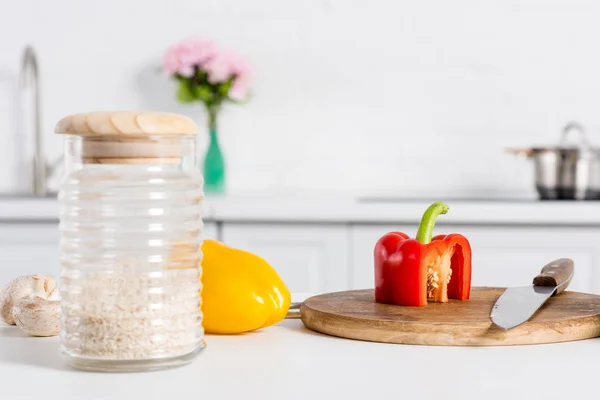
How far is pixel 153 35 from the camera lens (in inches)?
130

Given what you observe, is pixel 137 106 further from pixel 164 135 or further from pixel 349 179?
pixel 164 135

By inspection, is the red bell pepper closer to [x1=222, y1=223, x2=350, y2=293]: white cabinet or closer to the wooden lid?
the wooden lid

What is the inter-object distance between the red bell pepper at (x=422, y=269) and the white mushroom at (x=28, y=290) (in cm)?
38

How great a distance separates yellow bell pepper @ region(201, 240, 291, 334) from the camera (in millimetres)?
985

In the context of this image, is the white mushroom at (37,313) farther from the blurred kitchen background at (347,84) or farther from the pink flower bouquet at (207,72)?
the blurred kitchen background at (347,84)

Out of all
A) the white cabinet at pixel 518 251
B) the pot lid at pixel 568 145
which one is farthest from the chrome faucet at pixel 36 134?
the pot lid at pixel 568 145

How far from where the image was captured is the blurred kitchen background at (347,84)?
3.18 m

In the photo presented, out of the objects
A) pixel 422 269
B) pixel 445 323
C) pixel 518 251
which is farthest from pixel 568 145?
pixel 445 323

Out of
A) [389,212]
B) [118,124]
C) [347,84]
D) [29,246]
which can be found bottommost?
[29,246]

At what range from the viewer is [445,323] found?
913 millimetres

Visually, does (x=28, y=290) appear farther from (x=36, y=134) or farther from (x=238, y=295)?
(x=36, y=134)

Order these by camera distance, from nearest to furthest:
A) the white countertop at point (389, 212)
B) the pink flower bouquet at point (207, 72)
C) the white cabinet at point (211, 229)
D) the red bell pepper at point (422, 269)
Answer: the red bell pepper at point (422, 269) → the white countertop at point (389, 212) → the white cabinet at point (211, 229) → the pink flower bouquet at point (207, 72)

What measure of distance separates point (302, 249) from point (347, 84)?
89cm

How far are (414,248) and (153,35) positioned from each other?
2.41 metres
